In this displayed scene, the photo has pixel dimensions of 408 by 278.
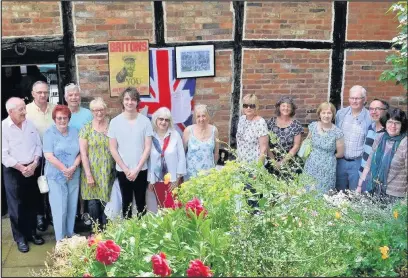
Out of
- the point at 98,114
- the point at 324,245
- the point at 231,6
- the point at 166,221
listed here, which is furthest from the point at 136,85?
the point at 324,245

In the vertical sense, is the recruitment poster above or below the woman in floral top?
above

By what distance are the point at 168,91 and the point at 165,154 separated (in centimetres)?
106

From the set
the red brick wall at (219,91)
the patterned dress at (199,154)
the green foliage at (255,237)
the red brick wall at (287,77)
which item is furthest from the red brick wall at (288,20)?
the green foliage at (255,237)

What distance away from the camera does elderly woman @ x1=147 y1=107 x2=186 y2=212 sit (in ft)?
16.2

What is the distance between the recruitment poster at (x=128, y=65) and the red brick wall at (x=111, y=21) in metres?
0.09

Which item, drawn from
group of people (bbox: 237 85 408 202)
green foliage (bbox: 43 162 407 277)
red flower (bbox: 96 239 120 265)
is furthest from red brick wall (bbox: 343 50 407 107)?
red flower (bbox: 96 239 120 265)

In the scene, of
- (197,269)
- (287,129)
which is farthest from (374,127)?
(197,269)

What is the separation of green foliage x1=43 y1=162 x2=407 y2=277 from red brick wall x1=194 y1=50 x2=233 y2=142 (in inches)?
83.8

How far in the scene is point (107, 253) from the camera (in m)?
2.95

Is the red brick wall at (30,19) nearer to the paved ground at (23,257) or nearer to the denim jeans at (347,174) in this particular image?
the paved ground at (23,257)

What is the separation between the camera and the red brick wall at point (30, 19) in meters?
5.38

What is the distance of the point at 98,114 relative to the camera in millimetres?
4797

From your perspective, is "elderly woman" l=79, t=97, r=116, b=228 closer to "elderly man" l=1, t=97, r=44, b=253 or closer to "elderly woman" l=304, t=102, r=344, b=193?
"elderly man" l=1, t=97, r=44, b=253

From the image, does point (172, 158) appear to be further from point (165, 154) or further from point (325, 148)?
point (325, 148)
